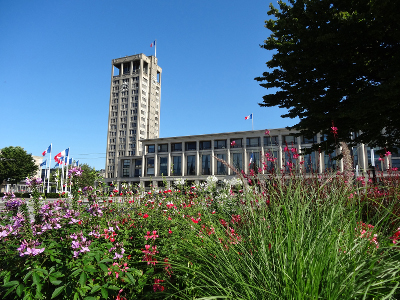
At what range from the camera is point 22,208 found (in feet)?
10.4

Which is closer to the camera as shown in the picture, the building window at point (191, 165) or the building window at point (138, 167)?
the building window at point (191, 165)

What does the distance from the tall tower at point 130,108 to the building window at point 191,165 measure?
33578 millimetres

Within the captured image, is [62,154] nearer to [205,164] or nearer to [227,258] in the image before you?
[205,164]

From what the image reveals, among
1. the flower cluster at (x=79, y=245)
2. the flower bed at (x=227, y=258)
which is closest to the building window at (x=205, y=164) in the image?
the flower bed at (x=227, y=258)

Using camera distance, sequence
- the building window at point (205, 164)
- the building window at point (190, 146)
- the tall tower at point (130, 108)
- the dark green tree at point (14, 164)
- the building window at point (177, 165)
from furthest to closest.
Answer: the tall tower at point (130, 108) < the building window at point (190, 146) < the building window at point (177, 165) < the building window at point (205, 164) < the dark green tree at point (14, 164)

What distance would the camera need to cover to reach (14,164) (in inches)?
2165

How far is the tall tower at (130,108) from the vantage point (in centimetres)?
9009

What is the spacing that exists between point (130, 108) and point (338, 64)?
90.0m

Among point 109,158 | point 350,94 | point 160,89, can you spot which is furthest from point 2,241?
point 160,89

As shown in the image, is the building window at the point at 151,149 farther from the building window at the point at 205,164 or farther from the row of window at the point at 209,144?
the building window at the point at 205,164

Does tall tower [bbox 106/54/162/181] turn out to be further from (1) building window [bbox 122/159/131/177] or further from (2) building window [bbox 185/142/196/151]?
(2) building window [bbox 185/142/196/151]

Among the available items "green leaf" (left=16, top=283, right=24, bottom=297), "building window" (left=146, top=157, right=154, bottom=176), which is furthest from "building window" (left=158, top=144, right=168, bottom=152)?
"green leaf" (left=16, top=283, right=24, bottom=297)

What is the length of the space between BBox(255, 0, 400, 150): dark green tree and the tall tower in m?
83.0

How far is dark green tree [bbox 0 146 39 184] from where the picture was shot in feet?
178
